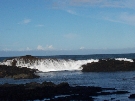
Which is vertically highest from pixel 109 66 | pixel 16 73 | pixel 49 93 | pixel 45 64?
pixel 45 64

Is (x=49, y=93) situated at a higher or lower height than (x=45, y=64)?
lower

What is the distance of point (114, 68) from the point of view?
2739 inches

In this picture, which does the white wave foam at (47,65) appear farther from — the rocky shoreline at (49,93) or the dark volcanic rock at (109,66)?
the rocky shoreline at (49,93)

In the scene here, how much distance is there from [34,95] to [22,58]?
48205 millimetres

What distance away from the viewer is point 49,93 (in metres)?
32.5

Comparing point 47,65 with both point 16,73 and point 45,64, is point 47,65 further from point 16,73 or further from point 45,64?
point 16,73

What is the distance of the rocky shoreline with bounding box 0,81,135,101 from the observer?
29688 mm

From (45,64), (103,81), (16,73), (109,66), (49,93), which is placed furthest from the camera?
(45,64)

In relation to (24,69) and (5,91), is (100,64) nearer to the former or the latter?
(24,69)

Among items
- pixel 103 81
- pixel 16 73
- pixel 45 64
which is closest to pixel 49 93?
pixel 103 81

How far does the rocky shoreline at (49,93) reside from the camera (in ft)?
97.4

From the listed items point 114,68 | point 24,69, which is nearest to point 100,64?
point 114,68

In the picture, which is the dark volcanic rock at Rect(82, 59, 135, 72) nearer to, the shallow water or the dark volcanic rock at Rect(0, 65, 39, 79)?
the dark volcanic rock at Rect(0, 65, 39, 79)

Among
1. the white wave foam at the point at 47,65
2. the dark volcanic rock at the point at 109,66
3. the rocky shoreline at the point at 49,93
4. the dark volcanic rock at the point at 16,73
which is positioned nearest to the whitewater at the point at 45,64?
the white wave foam at the point at 47,65
